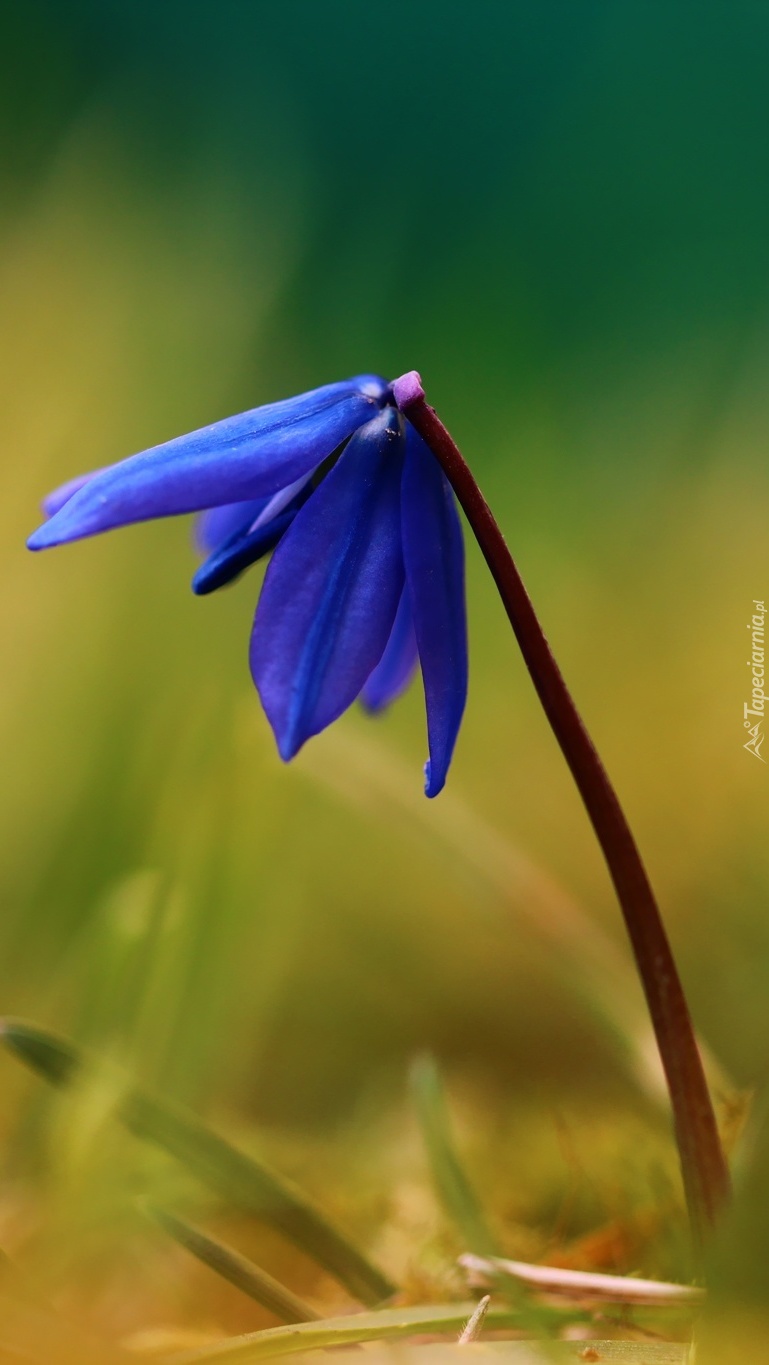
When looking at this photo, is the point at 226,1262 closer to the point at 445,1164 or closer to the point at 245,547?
the point at 445,1164

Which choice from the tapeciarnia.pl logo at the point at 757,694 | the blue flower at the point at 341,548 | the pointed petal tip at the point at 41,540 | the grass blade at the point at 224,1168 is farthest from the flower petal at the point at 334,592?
the tapeciarnia.pl logo at the point at 757,694

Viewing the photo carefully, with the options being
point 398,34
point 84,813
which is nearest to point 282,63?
point 398,34

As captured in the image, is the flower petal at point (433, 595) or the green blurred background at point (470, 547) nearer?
the flower petal at point (433, 595)

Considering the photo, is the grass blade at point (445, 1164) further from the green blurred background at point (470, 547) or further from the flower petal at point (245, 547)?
the flower petal at point (245, 547)

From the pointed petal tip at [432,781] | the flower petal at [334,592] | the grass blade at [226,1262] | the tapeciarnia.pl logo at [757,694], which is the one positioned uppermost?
the tapeciarnia.pl logo at [757,694]

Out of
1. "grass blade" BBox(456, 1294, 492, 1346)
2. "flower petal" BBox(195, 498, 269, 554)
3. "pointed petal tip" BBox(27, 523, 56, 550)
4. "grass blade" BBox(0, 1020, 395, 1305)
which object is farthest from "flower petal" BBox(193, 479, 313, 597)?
"grass blade" BBox(456, 1294, 492, 1346)

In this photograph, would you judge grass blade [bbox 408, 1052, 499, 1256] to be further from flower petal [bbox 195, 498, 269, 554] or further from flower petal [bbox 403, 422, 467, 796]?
flower petal [bbox 195, 498, 269, 554]

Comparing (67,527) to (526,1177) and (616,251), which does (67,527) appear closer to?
(526,1177)
